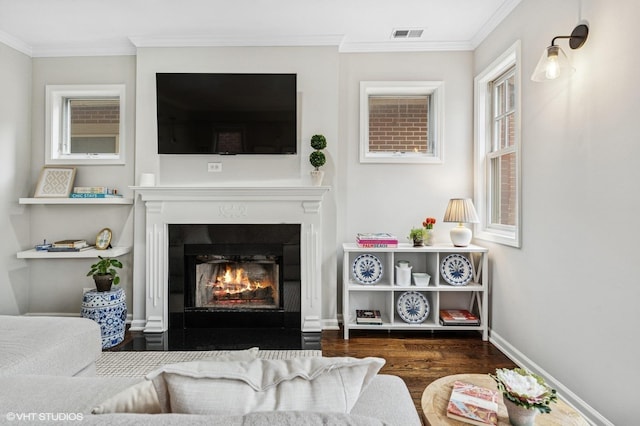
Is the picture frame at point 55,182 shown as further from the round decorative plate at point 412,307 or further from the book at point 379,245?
the round decorative plate at point 412,307

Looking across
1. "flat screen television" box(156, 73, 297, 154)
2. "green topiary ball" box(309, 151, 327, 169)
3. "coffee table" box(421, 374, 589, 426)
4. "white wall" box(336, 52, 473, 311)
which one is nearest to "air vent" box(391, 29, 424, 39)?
"white wall" box(336, 52, 473, 311)

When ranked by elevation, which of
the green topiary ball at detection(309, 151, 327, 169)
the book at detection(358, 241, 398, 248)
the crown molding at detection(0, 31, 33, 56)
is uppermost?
the crown molding at detection(0, 31, 33, 56)

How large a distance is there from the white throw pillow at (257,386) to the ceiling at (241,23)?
2.65 meters

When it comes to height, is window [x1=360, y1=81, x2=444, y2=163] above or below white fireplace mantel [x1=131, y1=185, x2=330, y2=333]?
above

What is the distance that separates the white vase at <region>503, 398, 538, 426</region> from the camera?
1070 mm

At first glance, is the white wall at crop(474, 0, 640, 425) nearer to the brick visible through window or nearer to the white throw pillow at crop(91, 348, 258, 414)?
the brick visible through window

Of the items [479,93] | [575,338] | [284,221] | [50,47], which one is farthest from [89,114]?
[575,338]

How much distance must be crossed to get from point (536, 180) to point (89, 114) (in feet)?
13.1

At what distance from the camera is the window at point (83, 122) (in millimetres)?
3314

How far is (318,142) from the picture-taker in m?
3.05

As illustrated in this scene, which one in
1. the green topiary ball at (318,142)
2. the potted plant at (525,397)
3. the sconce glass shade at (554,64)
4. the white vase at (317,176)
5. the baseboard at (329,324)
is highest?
the sconce glass shade at (554,64)

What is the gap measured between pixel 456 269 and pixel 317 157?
1568 mm

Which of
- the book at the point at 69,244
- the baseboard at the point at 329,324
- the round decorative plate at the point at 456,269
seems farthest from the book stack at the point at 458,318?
the book at the point at 69,244

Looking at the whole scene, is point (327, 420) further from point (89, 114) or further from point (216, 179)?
point (89, 114)
